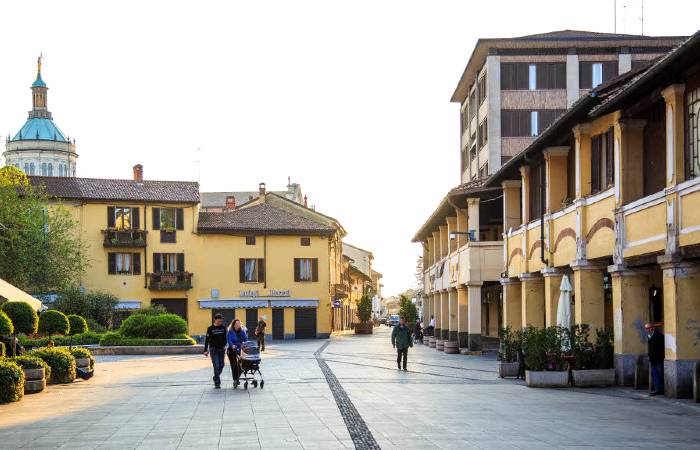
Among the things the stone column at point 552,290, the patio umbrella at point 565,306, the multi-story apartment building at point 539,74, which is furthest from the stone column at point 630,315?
the multi-story apartment building at point 539,74

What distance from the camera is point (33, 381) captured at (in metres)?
21.8

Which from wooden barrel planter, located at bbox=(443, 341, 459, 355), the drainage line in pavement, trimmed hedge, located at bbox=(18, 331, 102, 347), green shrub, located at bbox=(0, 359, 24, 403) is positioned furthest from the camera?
wooden barrel planter, located at bbox=(443, 341, 459, 355)

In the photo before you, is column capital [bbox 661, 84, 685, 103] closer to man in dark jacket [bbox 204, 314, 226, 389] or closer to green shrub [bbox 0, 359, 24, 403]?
man in dark jacket [bbox 204, 314, 226, 389]

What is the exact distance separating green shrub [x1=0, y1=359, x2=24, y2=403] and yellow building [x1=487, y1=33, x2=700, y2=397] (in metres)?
12.3

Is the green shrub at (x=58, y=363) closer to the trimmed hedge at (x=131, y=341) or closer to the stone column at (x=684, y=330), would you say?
the stone column at (x=684, y=330)

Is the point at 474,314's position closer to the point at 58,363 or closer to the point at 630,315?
the point at 630,315

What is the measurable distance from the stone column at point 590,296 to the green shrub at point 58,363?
12355 millimetres

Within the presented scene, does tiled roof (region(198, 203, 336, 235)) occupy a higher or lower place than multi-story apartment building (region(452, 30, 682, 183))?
lower

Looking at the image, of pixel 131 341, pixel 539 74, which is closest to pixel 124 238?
pixel 131 341

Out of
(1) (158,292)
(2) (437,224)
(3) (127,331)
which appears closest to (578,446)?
(3) (127,331)

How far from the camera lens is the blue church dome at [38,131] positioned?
498 ft

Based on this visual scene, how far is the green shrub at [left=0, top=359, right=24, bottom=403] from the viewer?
19.0 metres

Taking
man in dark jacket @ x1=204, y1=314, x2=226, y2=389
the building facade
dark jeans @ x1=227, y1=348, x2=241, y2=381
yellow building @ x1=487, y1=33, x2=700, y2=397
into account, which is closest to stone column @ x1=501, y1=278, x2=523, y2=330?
yellow building @ x1=487, y1=33, x2=700, y2=397

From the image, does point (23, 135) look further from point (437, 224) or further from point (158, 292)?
point (437, 224)
